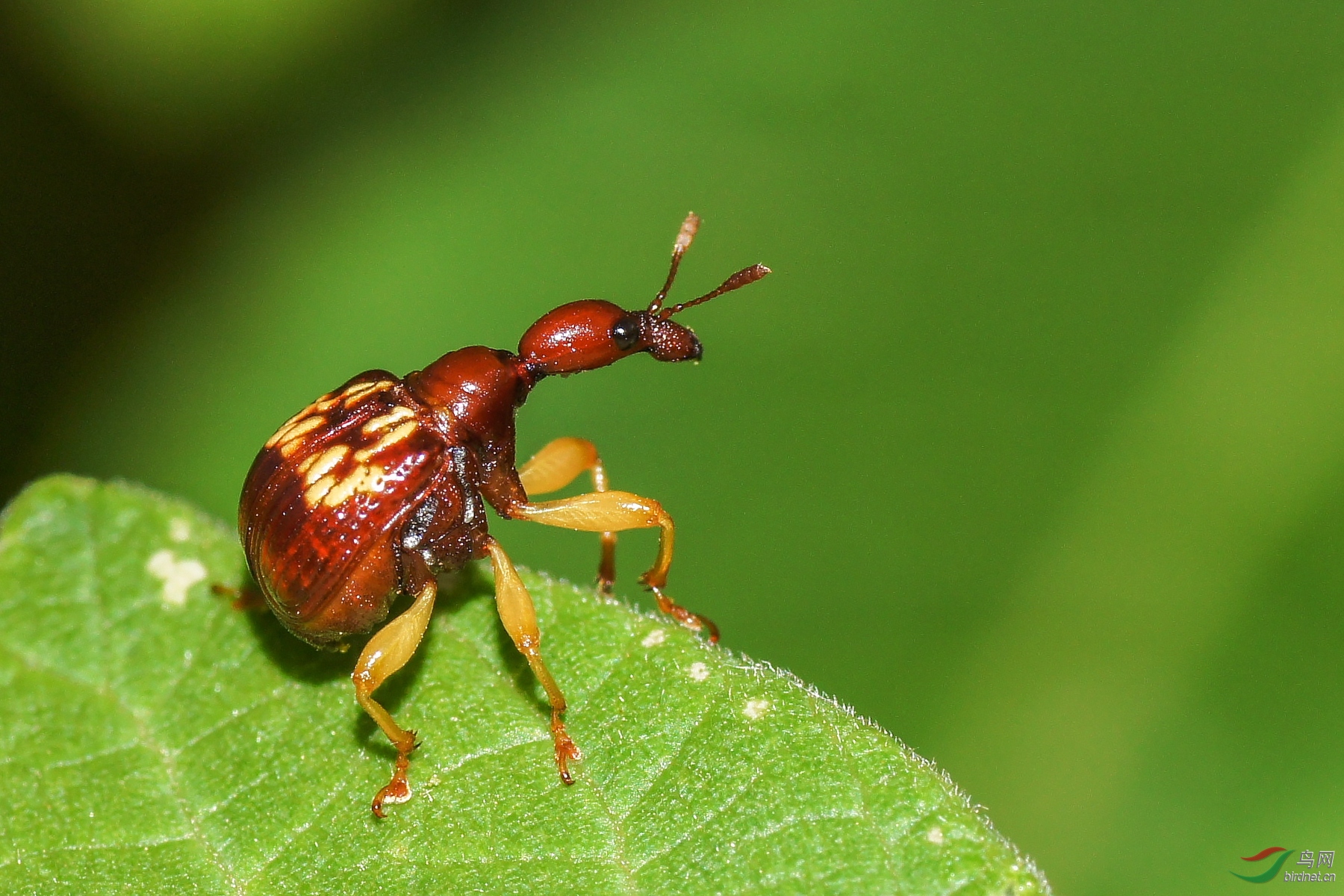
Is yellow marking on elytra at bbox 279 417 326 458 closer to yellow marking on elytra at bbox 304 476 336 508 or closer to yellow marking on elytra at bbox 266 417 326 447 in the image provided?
yellow marking on elytra at bbox 266 417 326 447

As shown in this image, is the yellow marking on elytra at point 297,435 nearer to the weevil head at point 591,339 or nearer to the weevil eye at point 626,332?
the weevil head at point 591,339

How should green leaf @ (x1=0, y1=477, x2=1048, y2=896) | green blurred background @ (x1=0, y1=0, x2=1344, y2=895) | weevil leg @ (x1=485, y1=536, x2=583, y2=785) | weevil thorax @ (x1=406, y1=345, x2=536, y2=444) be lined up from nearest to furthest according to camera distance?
green leaf @ (x1=0, y1=477, x2=1048, y2=896) < weevil leg @ (x1=485, y1=536, x2=583, y2=785) < weevil thorax @ (x1=406, y1=345, x2=536, y2=444) < green blurred background @ (x1=0, y1=0, x2=1344, y2=895)

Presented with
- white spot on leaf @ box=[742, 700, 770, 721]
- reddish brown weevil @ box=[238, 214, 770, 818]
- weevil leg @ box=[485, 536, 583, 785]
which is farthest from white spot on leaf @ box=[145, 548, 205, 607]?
white spot on leaf @ box=[742, 700, 770, 721]

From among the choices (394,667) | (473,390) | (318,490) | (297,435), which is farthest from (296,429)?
(394,667)

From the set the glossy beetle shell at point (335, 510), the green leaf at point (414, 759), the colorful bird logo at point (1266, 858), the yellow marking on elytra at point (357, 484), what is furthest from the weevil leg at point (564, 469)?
the colorful bird logo at point (1266, 858)

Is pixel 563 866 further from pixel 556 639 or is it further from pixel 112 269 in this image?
pixel 112 269

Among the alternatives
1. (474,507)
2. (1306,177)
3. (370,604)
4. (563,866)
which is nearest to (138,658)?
(370,604)
